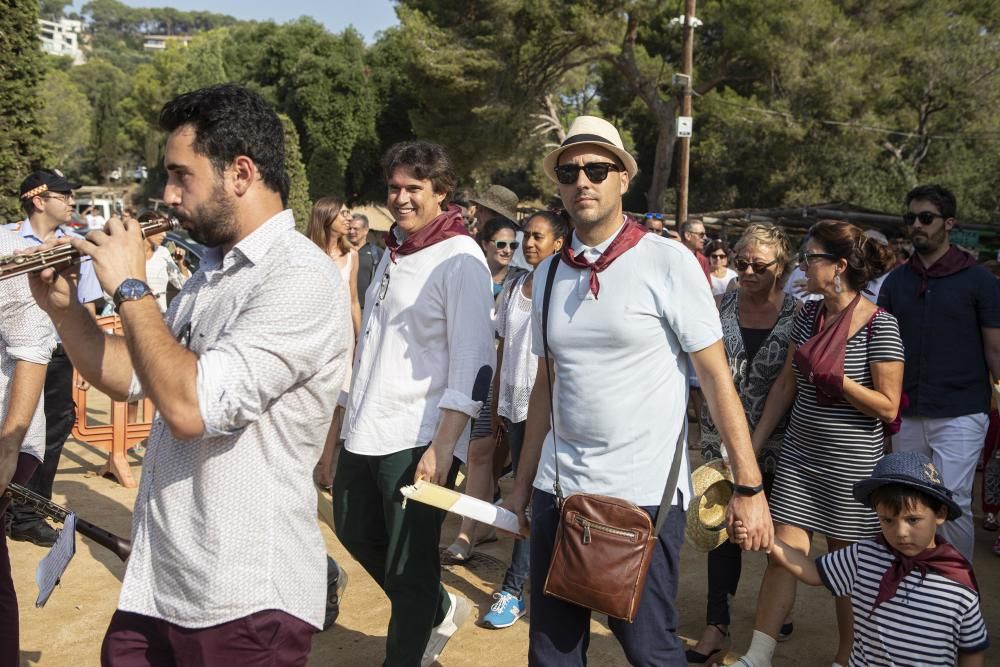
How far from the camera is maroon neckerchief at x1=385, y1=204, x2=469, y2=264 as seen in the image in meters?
3.54

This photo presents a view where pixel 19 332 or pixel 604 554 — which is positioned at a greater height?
pixel 19 332

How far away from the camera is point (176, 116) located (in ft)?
6.93

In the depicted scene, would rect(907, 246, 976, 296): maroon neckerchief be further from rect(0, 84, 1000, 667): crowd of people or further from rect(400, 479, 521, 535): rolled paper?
rect(400, 479, 521, 535): rolled paper

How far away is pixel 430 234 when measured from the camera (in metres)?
3.54

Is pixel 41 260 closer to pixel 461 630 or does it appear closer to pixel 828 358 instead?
pixel 828 358

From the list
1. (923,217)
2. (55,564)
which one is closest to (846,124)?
(923,217)

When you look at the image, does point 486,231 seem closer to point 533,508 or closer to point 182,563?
point 533,508

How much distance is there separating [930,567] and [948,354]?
5.63 feet

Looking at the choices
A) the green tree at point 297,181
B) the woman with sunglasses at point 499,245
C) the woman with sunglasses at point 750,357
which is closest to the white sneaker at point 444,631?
the woman with sunglasses at point 750,357

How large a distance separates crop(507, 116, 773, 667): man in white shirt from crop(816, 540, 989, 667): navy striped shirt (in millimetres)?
679

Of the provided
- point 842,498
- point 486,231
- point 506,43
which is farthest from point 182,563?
point 506,43

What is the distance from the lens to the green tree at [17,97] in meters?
14.6

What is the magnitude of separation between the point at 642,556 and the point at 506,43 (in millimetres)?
24961

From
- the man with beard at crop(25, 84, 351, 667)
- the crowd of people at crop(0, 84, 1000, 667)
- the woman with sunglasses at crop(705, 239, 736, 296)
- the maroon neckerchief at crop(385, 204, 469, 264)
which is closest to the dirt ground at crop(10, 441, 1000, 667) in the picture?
the crowd of people at crop(0, 84, 1000, 667)
